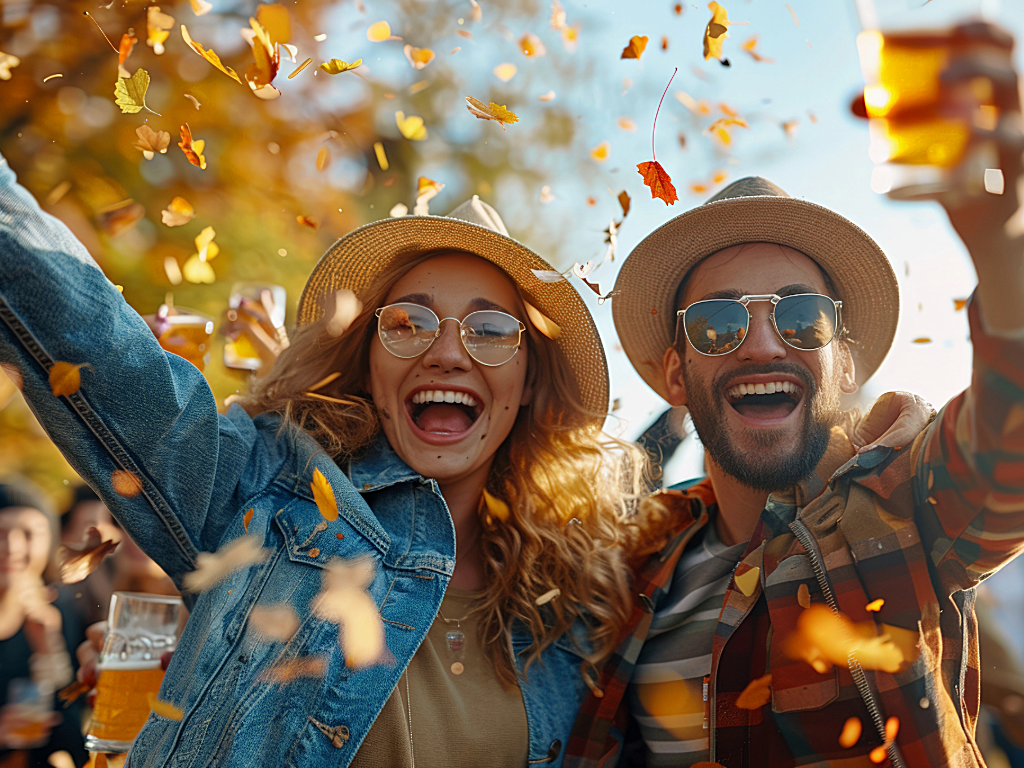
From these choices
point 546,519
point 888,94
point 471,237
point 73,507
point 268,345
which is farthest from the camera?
point 73,507

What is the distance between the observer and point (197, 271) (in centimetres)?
779

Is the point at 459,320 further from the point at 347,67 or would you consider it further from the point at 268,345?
the point at 268,345

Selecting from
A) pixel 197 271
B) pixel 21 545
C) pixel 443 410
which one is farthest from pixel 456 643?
pixel 197 271

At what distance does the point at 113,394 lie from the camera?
5.64ft

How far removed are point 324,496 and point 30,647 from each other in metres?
2.72

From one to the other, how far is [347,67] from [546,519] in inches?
80.0

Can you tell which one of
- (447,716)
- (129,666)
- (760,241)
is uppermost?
(760,241)

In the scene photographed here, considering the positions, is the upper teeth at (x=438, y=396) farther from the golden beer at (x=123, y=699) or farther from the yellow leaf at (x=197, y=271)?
the yellow leaf at (x=197, y=271)

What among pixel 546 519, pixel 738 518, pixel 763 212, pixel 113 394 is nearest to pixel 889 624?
pixel 738 518

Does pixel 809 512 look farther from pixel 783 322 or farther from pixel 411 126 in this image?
pixel 411 126

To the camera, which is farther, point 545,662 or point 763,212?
point 763,212

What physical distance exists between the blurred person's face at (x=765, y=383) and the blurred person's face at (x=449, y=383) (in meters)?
0.77

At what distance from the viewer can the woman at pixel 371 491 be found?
1761 mm

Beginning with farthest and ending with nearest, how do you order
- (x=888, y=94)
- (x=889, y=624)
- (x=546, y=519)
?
(x=546, y=519) → (x=889, y=624) → (x=888, y=94)
